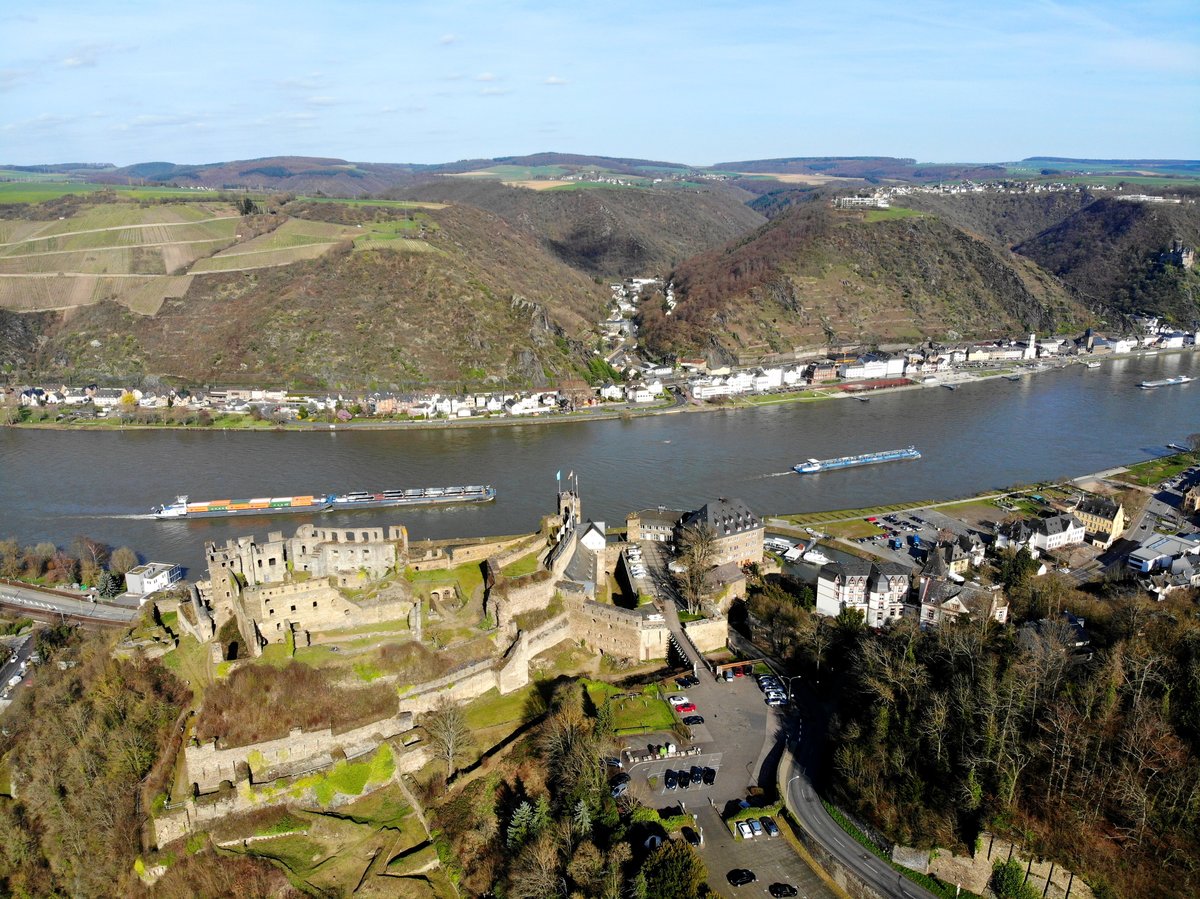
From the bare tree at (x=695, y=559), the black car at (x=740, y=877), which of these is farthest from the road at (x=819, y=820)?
the bare tree at (x=695, y=559)


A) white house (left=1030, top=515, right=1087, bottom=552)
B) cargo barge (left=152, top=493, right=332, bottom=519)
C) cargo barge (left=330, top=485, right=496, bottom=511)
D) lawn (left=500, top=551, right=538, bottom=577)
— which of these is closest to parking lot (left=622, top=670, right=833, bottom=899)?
lawn (left=500, top=551, right=538, bottom=577)

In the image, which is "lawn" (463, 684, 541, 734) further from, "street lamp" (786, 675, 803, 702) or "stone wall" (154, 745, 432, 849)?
"street lamp" (786, 675, 803, 702)

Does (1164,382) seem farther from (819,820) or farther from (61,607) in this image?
(61,607)

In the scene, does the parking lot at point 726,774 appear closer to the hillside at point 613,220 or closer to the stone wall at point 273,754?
the stone wall at point 273,754

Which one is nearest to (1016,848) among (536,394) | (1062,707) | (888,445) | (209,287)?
(1062,707)

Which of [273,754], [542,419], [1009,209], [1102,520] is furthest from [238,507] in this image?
[1009,209]
